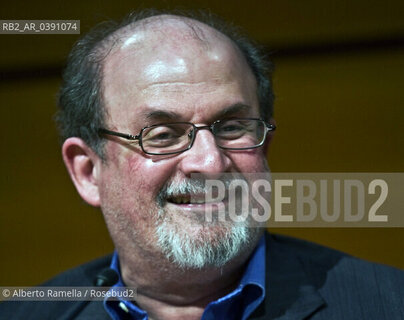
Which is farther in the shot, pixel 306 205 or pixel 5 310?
pixel 306 205

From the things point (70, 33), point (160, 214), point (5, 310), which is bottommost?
point (5, 310)

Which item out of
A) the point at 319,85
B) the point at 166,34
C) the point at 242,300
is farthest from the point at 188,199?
the point at 319,85

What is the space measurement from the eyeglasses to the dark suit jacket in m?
0.34

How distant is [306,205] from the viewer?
222 cm

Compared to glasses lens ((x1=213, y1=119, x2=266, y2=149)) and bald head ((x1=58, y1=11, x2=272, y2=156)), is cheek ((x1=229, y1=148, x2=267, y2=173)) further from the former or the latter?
bald head ((x1=58, y1=11, x2=272, y2=156))

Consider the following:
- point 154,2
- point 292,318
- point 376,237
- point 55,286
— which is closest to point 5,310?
point 55,286

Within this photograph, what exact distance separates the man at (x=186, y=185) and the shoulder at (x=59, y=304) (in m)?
0.05

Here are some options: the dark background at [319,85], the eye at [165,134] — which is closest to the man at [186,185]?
the eye at [165,134]

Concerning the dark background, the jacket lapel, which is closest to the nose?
the jacket lapel

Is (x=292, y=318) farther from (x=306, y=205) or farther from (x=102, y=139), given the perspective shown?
(x=306, y=205)

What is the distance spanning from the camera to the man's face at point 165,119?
145cm

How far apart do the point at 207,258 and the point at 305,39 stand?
4.24ft

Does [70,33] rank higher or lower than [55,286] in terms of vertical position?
higher

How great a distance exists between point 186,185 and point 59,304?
0.62 metres
